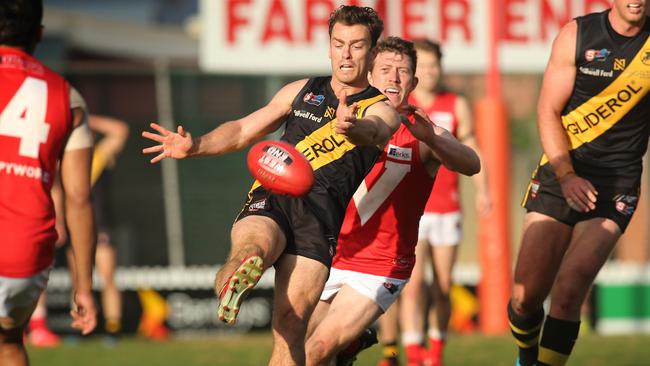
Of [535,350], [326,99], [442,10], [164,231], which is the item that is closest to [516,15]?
[442,10]

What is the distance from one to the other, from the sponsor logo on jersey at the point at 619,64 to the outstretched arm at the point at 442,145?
97 centimetres

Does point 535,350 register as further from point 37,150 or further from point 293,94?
point 37,150

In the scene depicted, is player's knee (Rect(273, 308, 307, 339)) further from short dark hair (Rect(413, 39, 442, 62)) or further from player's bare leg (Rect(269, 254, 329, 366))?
short dark hair (Rect(413, 39, 442, 62))

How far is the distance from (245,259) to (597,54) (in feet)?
8.40

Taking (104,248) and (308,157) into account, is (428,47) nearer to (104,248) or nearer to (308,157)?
(308,157)

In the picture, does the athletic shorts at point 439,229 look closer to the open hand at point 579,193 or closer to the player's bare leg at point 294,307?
the open hand at point 579,193

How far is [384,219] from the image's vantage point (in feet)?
24.5

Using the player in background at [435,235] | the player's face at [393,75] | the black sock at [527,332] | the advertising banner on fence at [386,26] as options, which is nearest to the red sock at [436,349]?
the player in background at [435,235]

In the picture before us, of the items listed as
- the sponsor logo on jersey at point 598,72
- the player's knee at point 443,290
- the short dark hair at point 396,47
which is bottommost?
the player's knee at point 443,290

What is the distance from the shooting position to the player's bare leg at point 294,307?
21.0 ft

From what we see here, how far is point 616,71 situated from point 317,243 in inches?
82.3

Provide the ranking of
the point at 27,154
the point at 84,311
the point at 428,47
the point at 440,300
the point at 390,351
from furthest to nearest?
the point at 440,300 < the point at 428,47 < the point at 390,351 < the point at 84,311 < the point at 27,154

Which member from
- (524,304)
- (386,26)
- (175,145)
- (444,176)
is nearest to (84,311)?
(175,145)

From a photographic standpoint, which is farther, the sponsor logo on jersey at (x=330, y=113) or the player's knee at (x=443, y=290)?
the player's knee at (x=443, y=290)
